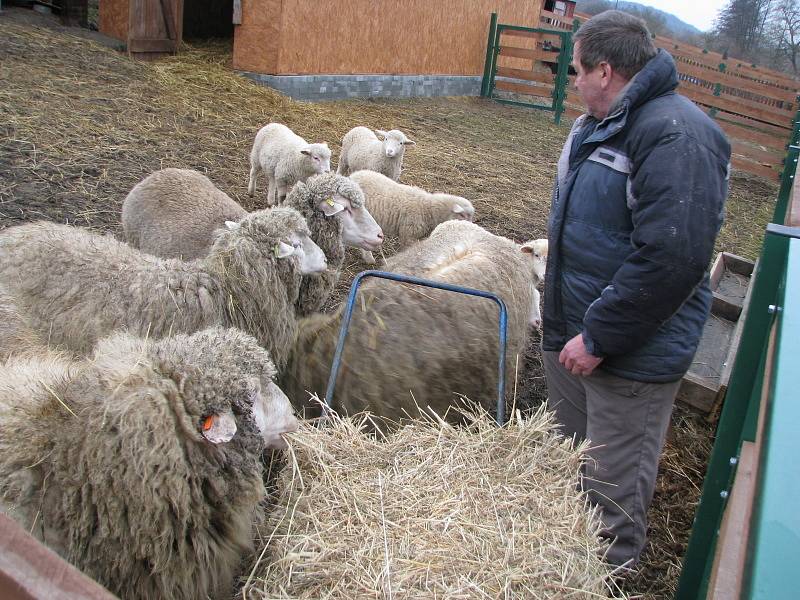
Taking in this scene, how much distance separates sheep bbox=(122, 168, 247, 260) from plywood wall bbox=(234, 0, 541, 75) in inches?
281

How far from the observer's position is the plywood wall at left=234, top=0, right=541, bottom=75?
36.9ft

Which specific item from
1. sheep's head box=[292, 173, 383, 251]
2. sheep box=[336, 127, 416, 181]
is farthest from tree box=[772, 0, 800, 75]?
sheep's head box=[292, 173, 383, 251]

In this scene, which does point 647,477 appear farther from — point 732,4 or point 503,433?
point 732,4

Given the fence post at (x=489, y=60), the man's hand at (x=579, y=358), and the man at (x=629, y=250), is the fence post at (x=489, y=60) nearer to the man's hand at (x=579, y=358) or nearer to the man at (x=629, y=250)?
the man at (x=629, y=250)

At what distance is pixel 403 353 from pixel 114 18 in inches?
418

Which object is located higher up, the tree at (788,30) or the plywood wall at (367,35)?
the tree at (788,30)

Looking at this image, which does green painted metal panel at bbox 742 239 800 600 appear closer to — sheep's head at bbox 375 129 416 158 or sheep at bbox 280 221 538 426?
sheep at bbox 280 221 538 426

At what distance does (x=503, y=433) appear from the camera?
242 cm

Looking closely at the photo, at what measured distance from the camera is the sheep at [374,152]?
26.0 feet

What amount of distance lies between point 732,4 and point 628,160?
30.9 metres

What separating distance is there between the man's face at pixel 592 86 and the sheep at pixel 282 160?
457cm

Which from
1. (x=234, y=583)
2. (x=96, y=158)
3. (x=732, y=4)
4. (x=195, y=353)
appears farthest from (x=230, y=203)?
(x=732, y=4)

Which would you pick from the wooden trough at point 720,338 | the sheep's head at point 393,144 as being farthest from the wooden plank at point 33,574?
the sheep's head at point 393,144

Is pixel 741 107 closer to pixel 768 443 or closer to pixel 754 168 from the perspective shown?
pixel 754 168
